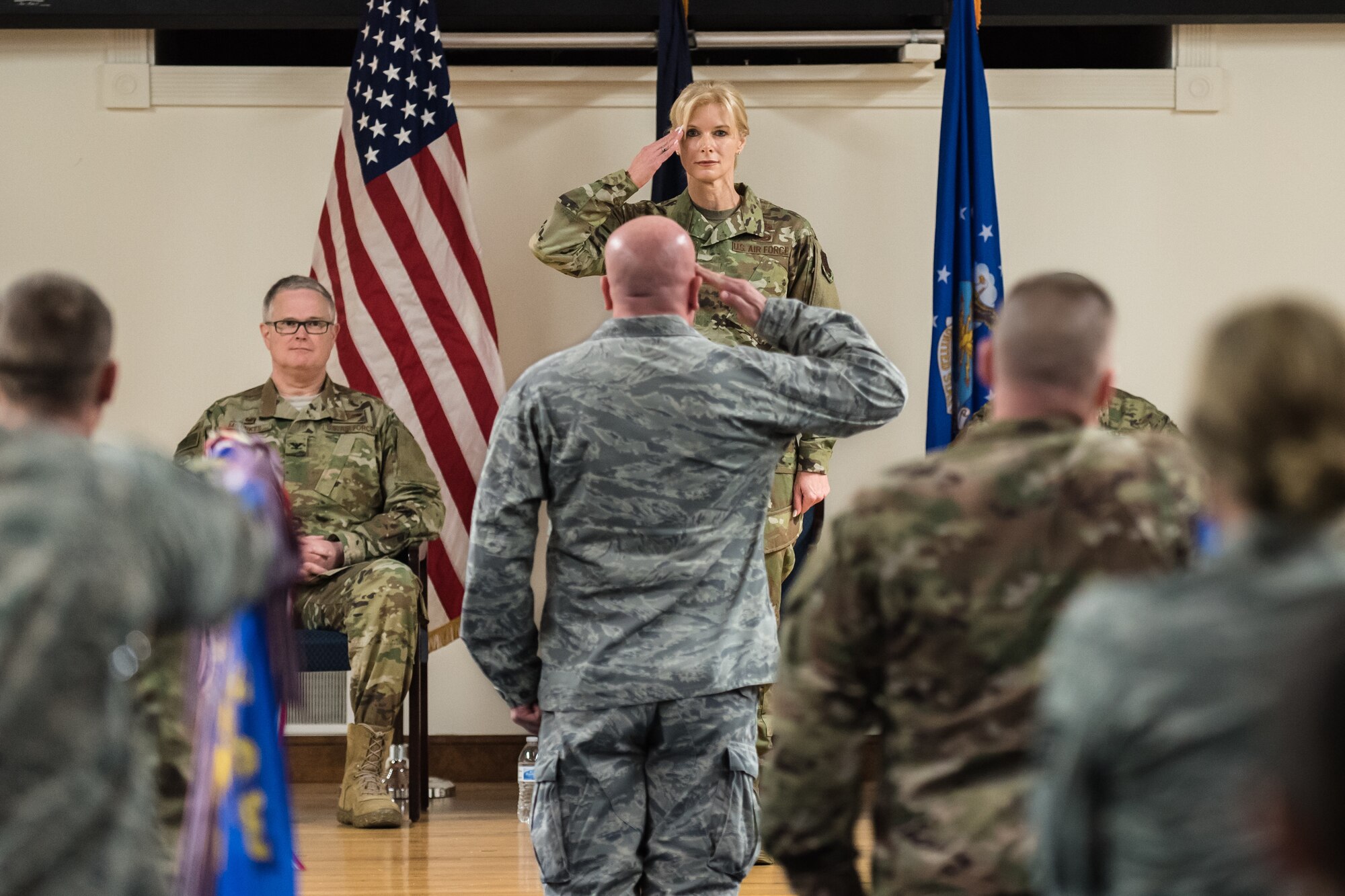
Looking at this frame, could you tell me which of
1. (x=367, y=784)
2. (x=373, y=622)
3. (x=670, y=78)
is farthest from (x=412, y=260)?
(x=367, y=784)

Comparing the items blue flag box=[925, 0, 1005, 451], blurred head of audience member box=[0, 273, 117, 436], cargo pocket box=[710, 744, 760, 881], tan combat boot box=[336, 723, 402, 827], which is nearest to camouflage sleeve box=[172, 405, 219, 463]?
tan combat boot box=[336, 723, 402, 827]

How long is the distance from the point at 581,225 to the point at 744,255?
483mm

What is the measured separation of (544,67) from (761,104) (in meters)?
0.75

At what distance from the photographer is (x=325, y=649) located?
4309mm

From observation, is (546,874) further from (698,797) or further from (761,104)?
(761,104)

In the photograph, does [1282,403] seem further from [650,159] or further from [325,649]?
[325,649]

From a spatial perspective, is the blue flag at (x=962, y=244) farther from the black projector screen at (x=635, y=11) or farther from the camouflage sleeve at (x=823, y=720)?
the camouflage sleeve at (x=823, y=720)

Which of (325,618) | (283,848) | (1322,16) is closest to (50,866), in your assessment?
(283,848)

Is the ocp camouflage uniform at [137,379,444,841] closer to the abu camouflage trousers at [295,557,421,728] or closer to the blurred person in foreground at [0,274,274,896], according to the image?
the abu camouflage trousers at [295,557,421,728]

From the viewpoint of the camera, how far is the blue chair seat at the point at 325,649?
14.1ft

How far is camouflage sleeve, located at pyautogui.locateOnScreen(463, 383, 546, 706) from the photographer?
2.39 metres

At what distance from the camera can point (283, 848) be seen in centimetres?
215

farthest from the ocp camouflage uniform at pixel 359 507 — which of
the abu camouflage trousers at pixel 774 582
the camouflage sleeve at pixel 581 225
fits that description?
the abu camouflage trousers at pixel 774 582

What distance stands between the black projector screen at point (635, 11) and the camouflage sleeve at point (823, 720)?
378 centimetres
